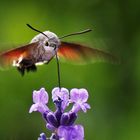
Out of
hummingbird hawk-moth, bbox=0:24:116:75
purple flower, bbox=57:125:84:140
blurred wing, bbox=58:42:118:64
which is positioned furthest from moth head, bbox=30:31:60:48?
purple flower, bbox=57:125:84:140

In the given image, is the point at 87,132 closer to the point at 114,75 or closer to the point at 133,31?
the point at 114,75

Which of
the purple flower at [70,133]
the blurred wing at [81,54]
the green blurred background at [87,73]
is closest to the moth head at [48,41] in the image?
the blurred wing at [81,54]

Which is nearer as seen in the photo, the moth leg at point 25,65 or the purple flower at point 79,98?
the purple flower at point 79,98

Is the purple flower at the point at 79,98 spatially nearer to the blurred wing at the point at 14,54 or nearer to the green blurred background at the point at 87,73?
the blurred wing at the point at 14,54

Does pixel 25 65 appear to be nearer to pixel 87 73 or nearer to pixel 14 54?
pixel 14 54

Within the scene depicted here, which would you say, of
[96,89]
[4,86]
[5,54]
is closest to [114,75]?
[96,89]
